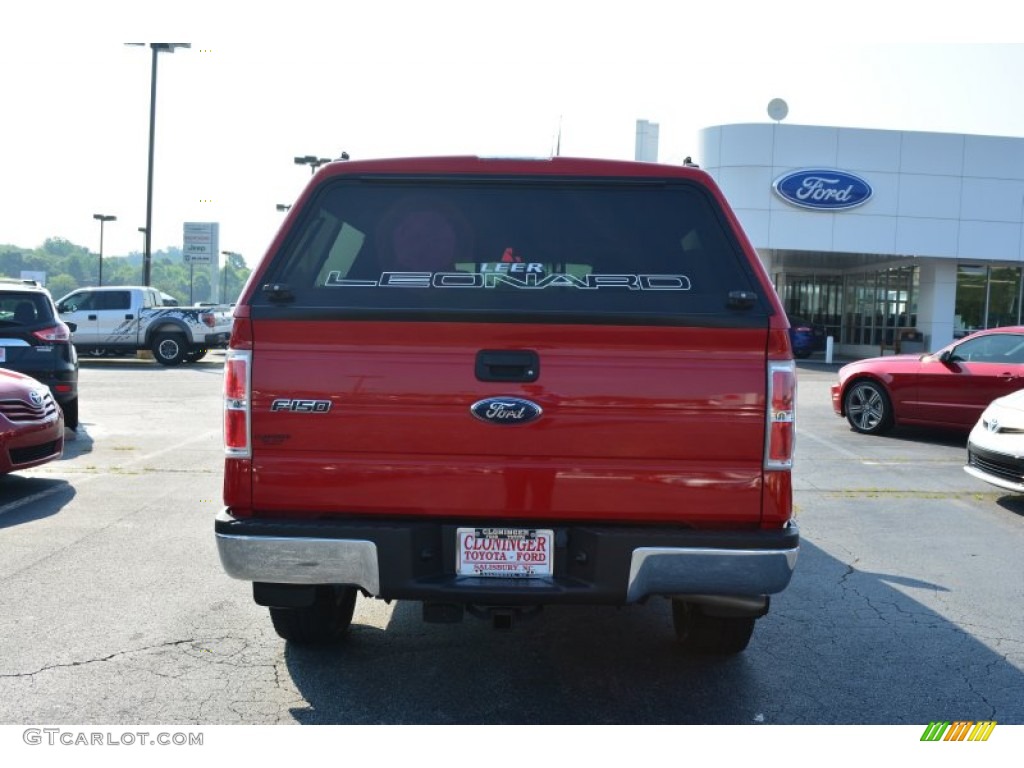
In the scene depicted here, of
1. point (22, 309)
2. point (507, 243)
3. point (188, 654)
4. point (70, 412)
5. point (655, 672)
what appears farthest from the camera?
point (70, 412)

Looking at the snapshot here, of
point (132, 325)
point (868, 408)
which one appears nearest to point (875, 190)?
point (868, 408)

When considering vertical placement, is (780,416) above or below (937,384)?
above

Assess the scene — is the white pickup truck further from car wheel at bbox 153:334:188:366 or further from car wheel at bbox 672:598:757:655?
car wheel at bbox 672:598:757:655

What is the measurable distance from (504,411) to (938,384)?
9.73 metres

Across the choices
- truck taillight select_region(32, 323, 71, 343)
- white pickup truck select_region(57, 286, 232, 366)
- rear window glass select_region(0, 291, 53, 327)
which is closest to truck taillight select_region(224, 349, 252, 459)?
truck taillight select_region(32, 323, 71, 343)

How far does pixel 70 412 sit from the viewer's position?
1112cm

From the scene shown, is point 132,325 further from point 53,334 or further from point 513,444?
point 513,444

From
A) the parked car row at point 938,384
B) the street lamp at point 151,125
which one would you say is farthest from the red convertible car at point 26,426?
the street lamp at point 151,125

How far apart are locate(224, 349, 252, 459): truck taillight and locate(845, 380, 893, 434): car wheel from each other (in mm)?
10436

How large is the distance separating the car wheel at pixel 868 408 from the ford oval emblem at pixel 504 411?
996cm

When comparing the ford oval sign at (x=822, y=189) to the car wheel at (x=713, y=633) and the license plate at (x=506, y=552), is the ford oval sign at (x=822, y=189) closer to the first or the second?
the car wheel at (x=713, y=633)

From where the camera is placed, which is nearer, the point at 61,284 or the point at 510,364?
the point at 510,364

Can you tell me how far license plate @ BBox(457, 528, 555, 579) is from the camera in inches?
139

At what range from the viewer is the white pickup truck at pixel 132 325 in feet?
78.1
